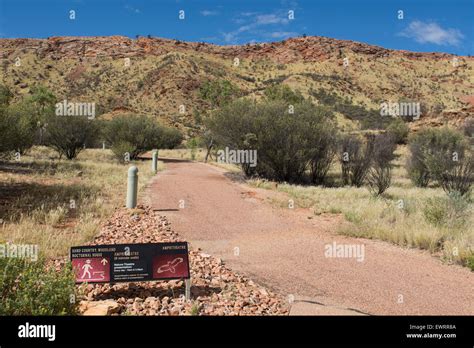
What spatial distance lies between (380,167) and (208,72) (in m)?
64.3

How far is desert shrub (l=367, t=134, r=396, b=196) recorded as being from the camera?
16594 millimetres

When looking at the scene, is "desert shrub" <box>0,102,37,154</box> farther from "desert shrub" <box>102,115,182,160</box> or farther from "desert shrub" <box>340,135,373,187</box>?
"desert shrub" <box>340,135,373,187</box>

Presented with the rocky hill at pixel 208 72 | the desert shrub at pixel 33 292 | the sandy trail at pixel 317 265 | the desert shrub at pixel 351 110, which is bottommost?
the sandy trail at pixel 317 265

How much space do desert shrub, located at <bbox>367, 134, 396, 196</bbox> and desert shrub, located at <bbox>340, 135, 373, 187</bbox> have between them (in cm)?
30

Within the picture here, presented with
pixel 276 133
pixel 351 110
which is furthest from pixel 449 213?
pixel 351 110

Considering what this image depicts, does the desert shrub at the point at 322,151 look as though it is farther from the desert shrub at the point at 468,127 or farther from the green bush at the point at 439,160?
the desert shrub at the point at 468,127

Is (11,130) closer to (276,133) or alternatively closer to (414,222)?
(276,133)

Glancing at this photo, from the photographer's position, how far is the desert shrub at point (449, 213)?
930cm

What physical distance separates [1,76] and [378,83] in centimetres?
7507

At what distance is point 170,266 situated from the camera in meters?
4.82

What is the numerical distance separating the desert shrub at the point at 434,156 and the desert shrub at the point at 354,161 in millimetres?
2788

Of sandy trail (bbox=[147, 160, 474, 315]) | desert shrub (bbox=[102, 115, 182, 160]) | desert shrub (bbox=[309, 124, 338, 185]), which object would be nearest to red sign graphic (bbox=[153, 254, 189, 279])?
sandy trail (bbox=[147, 160, 474, 315])

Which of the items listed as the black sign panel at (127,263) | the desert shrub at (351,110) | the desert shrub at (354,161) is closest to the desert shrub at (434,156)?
the desert shrub at (354,161)

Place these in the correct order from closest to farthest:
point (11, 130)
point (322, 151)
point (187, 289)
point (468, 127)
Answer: point (187, 289)
point (11, 130)
point (322, 151)
point (468, 127)
